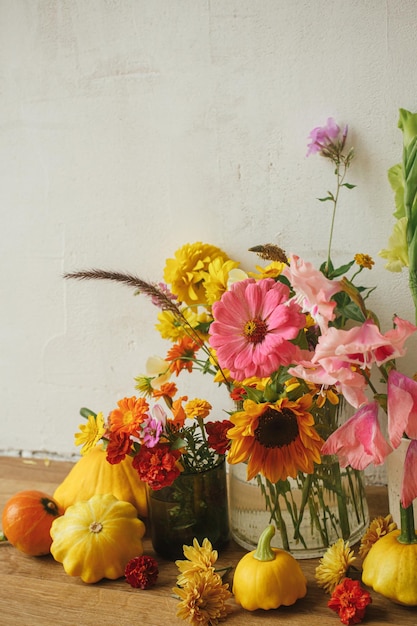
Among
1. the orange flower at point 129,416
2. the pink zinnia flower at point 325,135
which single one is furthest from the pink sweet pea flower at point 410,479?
the pink zinnia flower at point 325,135

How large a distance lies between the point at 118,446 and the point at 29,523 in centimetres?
18

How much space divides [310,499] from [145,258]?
19.8 inches

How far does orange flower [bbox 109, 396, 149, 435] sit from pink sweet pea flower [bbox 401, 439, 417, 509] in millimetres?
331

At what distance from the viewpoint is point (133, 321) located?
1.27m

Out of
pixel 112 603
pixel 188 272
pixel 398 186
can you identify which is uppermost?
pixel 398 186

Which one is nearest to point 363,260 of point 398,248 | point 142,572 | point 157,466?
point 398,248

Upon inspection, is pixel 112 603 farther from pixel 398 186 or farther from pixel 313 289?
pixel 398 186

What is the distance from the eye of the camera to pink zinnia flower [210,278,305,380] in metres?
0.77

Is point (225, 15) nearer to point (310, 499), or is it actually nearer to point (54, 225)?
point (54, 225)

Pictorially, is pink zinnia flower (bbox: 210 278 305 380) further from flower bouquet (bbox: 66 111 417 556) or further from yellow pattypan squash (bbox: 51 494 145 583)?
yellow pattypan squash (bbox: 51 494 145 583)

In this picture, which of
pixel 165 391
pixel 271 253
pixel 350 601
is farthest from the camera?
pixel 165 391

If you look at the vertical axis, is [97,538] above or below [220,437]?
below

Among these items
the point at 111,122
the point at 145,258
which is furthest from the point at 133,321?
the point at 111,122

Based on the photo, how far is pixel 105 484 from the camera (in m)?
1.06
